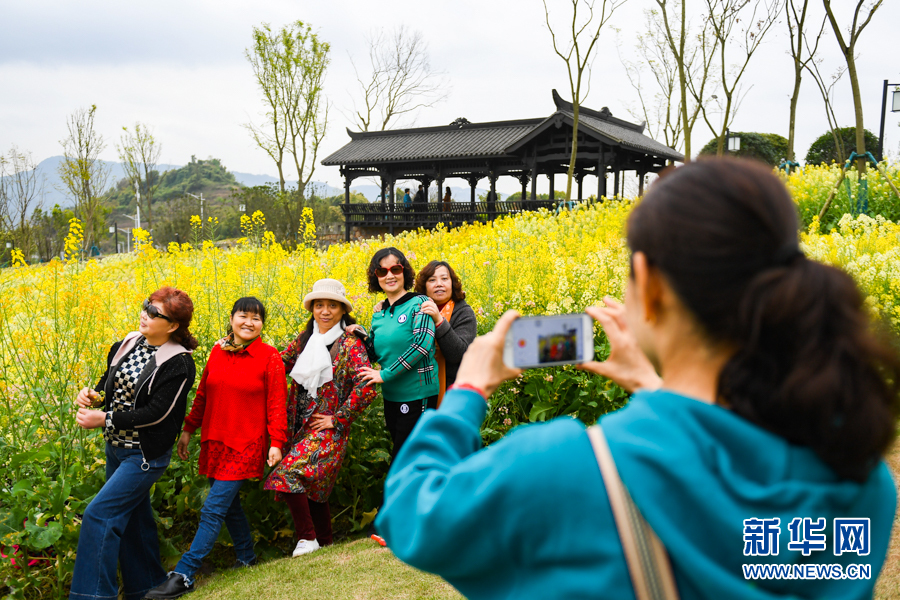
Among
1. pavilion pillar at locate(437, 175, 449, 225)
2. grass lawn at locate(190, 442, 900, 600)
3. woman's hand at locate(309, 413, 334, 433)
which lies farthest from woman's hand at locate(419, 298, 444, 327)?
pavilion pillar at locate(437, 175, 449, 225)

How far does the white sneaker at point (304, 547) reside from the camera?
11.6ft

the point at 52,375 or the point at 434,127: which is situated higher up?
the point at 434,127

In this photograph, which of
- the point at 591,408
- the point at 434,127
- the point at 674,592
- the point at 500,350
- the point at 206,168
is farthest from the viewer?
the point at 206,168

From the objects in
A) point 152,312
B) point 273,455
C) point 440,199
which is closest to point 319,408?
point 273,455

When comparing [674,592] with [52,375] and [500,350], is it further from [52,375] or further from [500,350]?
[52,375]

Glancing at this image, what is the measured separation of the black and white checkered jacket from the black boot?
0.68 m

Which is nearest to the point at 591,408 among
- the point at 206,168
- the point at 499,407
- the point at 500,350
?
the point at 499,407

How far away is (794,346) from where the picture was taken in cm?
70

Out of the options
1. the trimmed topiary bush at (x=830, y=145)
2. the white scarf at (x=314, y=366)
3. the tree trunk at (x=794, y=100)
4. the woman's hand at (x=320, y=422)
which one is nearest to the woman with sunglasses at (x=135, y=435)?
the white scarf at (x=314, y=366)

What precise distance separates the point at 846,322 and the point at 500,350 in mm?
450

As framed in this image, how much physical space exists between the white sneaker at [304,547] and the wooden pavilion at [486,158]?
47.7 feet

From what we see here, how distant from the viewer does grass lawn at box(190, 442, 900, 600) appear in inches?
117

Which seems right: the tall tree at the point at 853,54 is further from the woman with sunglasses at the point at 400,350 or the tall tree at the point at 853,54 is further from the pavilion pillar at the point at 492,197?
the pavilion pillar at the point at 492,197

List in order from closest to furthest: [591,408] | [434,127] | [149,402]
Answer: [149,402]
[591,408]
[434,127]
